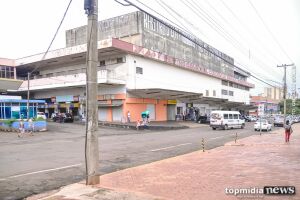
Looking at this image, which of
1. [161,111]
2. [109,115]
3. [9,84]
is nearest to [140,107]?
[109,115]

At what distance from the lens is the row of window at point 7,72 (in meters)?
53.3

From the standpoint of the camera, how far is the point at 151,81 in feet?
153

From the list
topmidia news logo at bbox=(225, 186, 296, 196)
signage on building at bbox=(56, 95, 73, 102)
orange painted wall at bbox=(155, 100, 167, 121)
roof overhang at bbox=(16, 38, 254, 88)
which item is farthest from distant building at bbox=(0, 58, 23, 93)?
topmidia news logo at bbox=(225, 186, 296, 196)

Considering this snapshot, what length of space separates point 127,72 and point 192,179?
32.7m

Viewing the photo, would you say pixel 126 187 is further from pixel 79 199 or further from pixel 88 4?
pixel 88 4

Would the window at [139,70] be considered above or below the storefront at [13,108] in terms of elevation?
above

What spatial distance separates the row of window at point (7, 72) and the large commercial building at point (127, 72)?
5.02 feet

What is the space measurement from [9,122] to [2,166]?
20.7 metres

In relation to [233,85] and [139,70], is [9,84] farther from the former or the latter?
[233,85]

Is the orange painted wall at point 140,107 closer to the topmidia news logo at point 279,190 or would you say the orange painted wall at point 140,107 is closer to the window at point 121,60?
the window at point 121,60

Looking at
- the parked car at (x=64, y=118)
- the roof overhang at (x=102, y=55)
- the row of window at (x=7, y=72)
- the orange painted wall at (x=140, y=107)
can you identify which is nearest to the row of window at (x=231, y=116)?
the orange painted wall at (x=140, y=107)

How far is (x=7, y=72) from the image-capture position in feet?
178

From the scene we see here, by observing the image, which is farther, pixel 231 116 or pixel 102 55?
pixel 102 55

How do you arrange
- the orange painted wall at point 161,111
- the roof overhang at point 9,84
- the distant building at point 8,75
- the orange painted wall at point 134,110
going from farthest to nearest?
the orange painted wall at point 161,111
the distant building at point 8,75
the roof overhang at point 9,84
the orange painted wall at point 134,110
